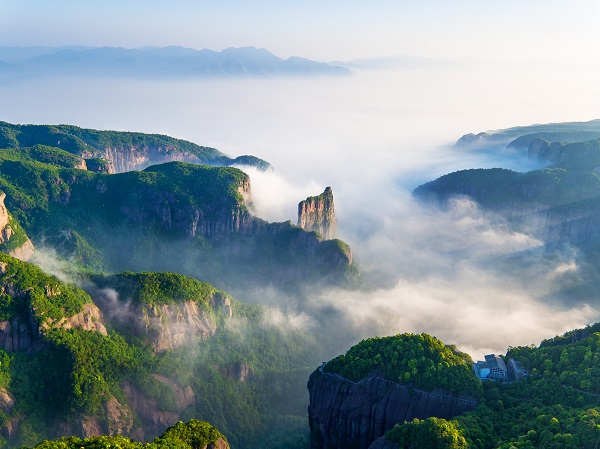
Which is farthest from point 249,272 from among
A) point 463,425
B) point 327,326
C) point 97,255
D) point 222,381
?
point 463,425

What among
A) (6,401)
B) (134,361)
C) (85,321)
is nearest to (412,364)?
(134,361)

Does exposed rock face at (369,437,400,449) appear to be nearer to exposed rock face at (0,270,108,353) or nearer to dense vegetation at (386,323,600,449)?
dense vegetation at (386,323,600,449)

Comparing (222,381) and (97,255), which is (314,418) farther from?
(97,255)

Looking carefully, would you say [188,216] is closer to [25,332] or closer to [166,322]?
[166,322]

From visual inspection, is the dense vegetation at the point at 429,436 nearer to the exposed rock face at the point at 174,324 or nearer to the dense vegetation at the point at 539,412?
the dense vegetation at the point at 539,412

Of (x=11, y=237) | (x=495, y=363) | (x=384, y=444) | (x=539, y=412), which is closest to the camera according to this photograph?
(x=384, y=444)

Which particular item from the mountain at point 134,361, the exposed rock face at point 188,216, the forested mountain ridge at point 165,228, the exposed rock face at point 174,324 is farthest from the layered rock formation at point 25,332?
the exposed rock face at point 188,216

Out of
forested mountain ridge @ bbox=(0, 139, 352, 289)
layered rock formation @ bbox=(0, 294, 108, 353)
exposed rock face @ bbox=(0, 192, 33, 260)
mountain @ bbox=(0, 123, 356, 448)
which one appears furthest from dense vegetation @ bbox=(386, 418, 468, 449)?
forested mountain ridge @ bbox=(0, 139, 352, 289)
